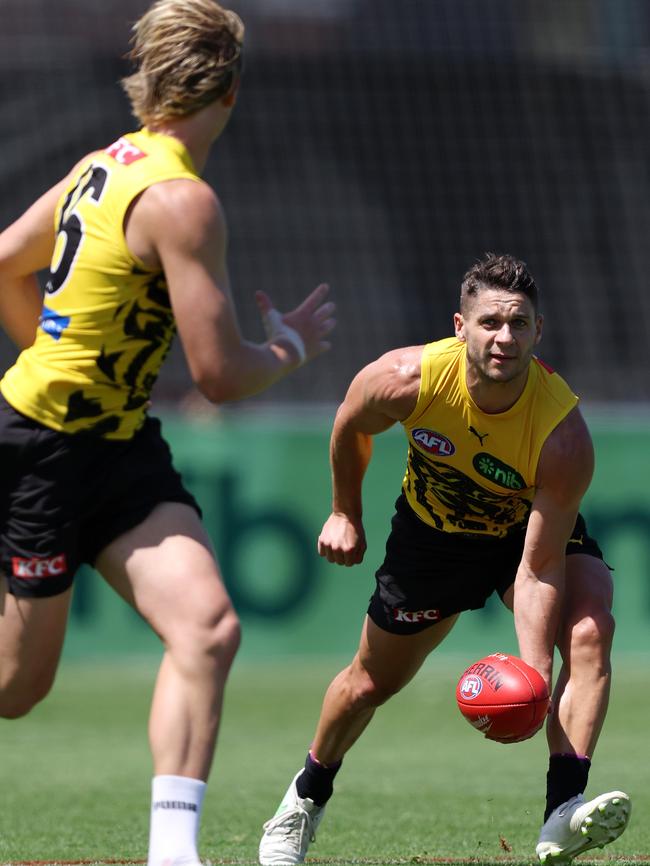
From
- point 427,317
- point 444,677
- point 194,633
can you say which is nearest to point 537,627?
point 194,633

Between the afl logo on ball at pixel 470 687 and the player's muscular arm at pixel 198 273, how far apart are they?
1.52 meters

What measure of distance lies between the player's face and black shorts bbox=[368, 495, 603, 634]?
836mm

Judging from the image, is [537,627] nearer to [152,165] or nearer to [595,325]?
[152,165]

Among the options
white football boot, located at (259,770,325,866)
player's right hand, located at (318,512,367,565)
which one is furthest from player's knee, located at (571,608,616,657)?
white football boot, located at (259,770,325,866)

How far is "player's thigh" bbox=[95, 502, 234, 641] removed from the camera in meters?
4.48

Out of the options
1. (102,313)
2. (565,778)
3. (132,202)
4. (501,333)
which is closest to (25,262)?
(102,313)

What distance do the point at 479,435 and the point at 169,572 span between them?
1582 millimetres

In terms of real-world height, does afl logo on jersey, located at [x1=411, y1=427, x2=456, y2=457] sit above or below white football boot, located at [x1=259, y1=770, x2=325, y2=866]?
above

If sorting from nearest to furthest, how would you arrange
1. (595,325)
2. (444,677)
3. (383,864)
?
(383,864) < (444,677) < (595,325)

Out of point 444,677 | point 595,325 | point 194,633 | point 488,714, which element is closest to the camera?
point 194,633

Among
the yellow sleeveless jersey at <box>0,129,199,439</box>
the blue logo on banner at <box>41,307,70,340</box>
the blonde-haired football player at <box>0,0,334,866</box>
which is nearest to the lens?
the blonde-haired football player at <box>0,0,334,866</box>

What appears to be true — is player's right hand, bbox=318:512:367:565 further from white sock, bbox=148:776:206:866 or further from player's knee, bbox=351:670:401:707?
white sock, bbox=148:776:206:866

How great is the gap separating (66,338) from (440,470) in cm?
178

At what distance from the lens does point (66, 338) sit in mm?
4664
